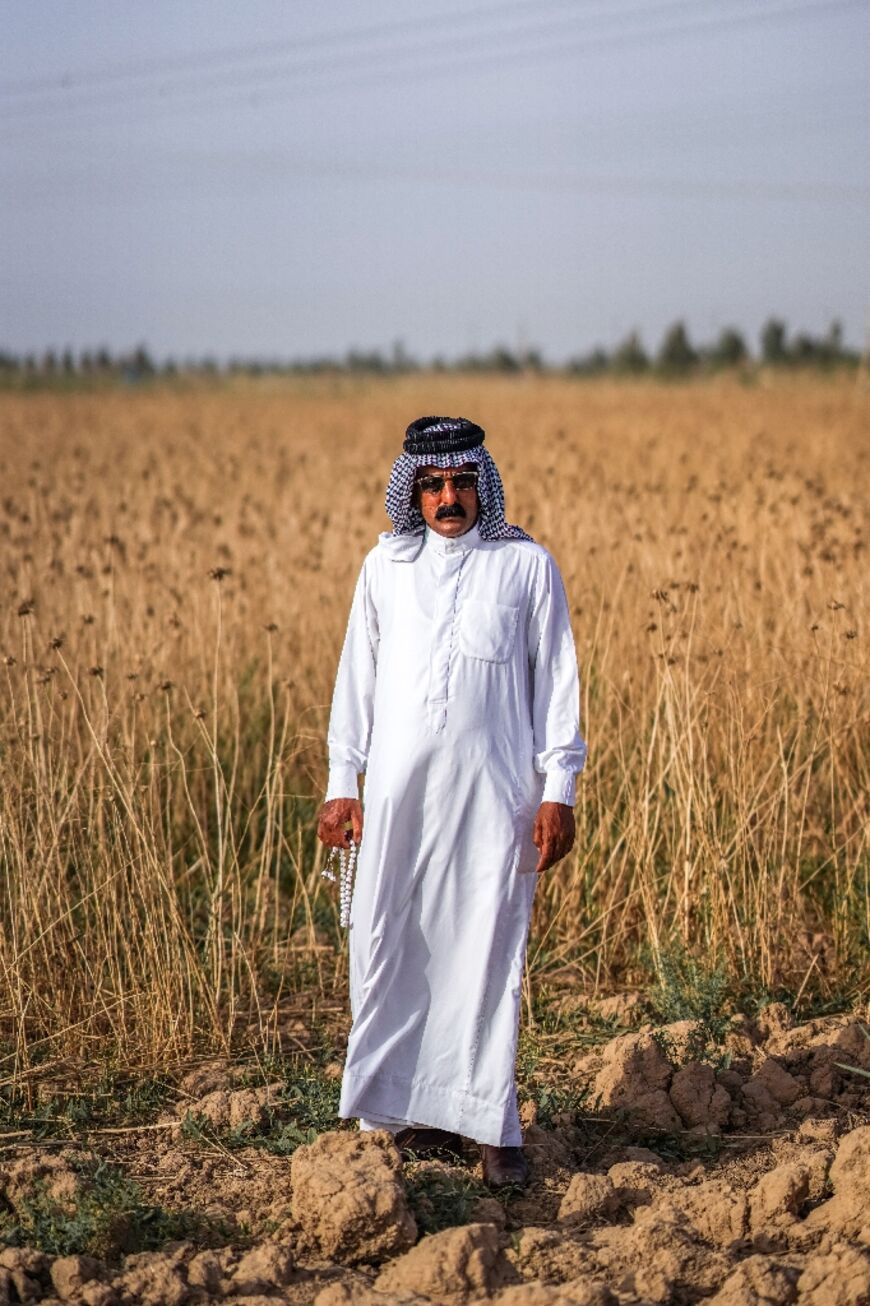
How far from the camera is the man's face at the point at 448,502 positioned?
3852 millimetres

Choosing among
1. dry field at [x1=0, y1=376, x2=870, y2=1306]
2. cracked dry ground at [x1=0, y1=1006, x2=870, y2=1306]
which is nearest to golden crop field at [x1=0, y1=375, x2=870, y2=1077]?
dry field at [x1=0, y1=376, x2=870, y2=1306]

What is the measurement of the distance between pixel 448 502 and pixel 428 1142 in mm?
1471

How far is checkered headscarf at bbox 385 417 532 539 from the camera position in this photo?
3.85 meters

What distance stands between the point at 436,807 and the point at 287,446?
15047 mm

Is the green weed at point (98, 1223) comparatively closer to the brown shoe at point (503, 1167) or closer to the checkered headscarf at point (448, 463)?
the brown shoe at point (503, 1167)

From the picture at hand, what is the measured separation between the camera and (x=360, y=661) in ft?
13.1

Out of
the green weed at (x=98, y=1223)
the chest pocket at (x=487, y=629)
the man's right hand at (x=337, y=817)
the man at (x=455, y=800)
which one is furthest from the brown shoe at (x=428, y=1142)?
the chest pocket at (x=487, y=629)

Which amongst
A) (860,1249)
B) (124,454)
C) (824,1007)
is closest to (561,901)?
(824,1007)

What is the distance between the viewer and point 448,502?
384 cm

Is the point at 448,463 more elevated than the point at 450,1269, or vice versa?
the point at 448,463

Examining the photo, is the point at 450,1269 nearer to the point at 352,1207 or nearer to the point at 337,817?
the point at 352,1207

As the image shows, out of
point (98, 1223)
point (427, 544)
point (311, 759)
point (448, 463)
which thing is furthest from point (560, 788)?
point (311, 759)

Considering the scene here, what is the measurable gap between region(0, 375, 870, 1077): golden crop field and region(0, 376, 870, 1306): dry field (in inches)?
0.9

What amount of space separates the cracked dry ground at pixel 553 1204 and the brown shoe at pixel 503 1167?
5 centimetres
